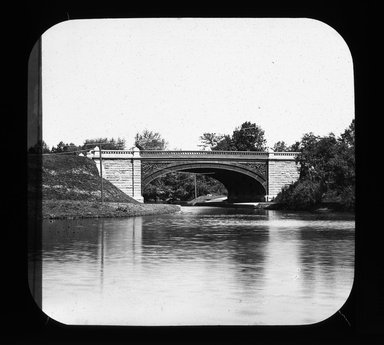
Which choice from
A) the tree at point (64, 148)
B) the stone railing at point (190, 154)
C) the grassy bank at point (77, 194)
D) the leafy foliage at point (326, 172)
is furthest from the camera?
the tree at point (64, 148)

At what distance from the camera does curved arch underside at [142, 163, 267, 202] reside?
38.7 meters

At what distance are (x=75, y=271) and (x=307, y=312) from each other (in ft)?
12.2

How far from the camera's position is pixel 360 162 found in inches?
152

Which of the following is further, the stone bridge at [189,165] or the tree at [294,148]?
the tree at [294,148]

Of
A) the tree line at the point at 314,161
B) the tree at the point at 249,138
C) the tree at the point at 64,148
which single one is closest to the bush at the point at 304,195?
the tree line at the point at 314,161

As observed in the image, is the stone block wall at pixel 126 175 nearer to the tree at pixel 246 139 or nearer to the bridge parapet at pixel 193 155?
the bridge parapet at pixel 193 155

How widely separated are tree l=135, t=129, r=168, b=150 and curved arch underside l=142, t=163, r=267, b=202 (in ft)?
20.0

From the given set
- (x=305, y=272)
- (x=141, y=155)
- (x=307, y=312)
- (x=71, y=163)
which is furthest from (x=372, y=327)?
(x=141, y=155)

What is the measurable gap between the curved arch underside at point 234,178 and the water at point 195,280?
23.2 metres

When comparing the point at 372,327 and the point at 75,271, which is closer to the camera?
the point at 372,327

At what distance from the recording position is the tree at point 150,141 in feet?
161

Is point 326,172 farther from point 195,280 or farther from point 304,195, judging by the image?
point 195,280

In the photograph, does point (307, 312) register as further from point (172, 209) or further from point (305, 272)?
point (172, 209)

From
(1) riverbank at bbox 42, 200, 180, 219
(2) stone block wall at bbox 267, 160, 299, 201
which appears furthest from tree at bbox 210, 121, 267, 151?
(1) riverbank at bbox 42, 200, 180, 219
